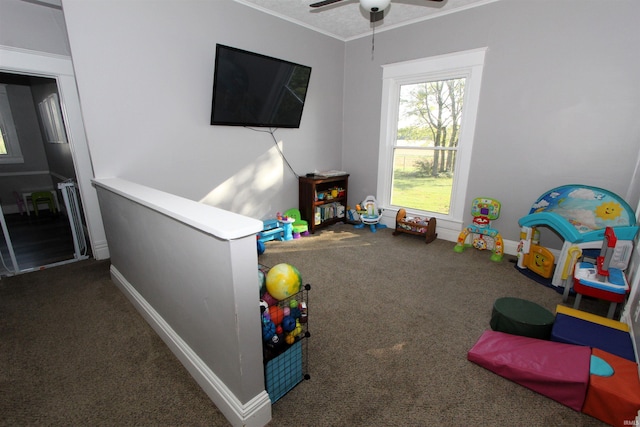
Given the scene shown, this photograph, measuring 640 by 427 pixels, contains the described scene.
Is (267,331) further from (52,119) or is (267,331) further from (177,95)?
(52,119)

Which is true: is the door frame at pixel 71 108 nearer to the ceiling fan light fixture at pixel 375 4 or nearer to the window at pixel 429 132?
the ceiling fan light fixture at pixel 375 4

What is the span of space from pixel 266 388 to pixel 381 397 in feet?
1.91

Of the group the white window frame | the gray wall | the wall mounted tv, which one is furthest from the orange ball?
the white window frame

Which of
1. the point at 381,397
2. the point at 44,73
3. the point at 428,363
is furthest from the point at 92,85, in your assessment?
the point at 428,363

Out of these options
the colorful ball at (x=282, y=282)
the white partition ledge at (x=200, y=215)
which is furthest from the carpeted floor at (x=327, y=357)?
the white partition ledge at (x=200, y=215)

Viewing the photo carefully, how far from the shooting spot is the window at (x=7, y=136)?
445 centimetres

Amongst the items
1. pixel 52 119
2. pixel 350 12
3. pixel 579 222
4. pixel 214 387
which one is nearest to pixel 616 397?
pixel 579 222

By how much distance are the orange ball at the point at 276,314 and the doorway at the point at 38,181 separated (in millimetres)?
2717

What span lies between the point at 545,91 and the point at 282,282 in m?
3.16

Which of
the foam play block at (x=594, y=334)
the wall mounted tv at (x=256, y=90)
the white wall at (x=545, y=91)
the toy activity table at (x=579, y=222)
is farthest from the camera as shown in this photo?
the wall mounted tv at (x=256, y=90)

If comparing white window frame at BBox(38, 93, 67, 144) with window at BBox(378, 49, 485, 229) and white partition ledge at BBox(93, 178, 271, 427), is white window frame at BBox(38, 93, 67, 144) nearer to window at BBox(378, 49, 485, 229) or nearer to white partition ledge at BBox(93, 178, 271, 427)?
white partition ledge at BBox(93, 178, 271, 427)

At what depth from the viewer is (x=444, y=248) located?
349 centimetres

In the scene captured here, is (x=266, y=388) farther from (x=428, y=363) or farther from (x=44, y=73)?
(x=44, y=73)

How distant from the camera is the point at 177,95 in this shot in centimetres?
281
